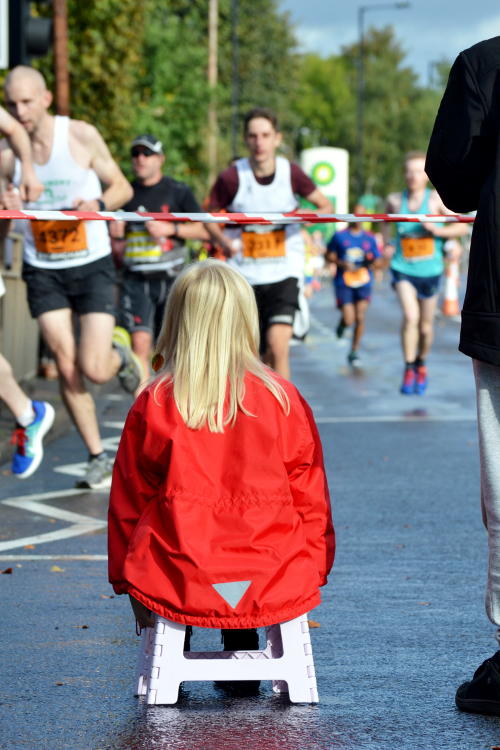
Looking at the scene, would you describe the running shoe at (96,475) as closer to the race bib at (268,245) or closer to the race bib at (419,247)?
the race bib at (268,245)

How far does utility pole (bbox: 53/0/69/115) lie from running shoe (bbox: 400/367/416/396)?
26.4 ft

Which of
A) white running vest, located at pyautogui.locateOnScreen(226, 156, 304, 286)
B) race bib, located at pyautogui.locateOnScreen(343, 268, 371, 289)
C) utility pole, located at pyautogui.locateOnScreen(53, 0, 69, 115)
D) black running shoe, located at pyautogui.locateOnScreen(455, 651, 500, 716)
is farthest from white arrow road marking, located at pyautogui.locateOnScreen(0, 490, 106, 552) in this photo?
utility pole, located at pyautogui.locateOnScreen(53, 0, 69, 115)

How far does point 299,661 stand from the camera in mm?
4406

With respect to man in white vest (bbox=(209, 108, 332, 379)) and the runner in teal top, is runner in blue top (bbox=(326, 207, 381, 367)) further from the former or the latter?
man in white vest (bbox=(209, 108, 332, 379))

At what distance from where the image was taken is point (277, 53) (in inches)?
3105

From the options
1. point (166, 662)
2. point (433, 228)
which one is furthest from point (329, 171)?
point (166, 662)

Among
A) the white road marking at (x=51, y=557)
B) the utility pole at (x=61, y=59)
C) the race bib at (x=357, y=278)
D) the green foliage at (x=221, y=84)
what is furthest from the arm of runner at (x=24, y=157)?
the race bib at (x=357, y=278)

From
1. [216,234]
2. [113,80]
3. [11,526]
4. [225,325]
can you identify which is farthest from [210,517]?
[113,80]

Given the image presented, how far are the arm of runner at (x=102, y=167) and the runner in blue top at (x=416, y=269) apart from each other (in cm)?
630

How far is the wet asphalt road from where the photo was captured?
13.8 ft

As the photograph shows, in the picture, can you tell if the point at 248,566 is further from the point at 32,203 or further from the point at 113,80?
the point at 113,80

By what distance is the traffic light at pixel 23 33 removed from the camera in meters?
11.9

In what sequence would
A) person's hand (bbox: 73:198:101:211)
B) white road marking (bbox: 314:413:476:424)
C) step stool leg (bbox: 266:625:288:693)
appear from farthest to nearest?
white road marking (bbox: 314:413:476:424) → person's hand (bbox: 73:198:101:211) → step stool leg (bbox: 266:625:288:693)

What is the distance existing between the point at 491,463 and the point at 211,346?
818mm
